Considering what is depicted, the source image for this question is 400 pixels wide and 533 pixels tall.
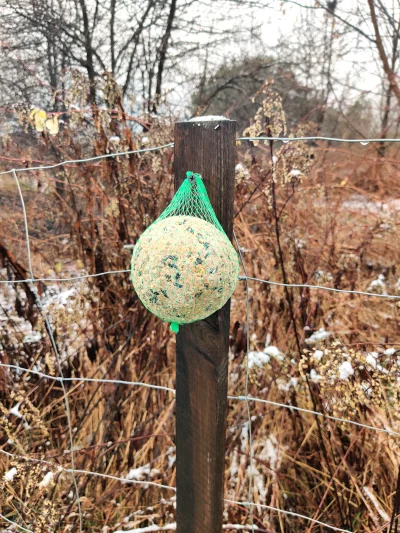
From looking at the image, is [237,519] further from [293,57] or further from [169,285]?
[293,57]

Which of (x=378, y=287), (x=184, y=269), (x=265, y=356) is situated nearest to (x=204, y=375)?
(x=184, y=269)

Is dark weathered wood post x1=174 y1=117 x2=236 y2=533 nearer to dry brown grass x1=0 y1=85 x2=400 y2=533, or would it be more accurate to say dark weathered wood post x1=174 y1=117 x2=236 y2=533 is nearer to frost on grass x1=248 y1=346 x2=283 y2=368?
dry brown grass x1=0 y1=85 x2=400 y2=533

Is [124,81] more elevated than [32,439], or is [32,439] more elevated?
[124,81]

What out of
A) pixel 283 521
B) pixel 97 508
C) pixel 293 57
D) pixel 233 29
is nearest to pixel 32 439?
pixel 97 508

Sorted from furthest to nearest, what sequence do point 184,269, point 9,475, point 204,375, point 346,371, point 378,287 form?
1. point 378,287
2. point 9,475
3. point 346,371
4. point 204,375
5. point 184,269

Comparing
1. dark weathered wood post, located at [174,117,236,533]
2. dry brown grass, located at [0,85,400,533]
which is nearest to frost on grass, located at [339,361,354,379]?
dry brown grass, located at [0,85,400,533]

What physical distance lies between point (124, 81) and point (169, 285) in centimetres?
713

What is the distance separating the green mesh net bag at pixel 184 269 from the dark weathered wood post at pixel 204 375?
0.22ft

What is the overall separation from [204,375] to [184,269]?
298 mm

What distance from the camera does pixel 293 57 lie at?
25.9 feet

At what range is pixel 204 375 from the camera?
2.96 ft

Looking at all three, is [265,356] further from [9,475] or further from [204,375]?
[9,475]

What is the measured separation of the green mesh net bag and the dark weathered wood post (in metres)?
0.07

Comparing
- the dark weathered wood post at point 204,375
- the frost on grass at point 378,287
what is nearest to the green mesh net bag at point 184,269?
the dark weathered wood post at point 204,375
